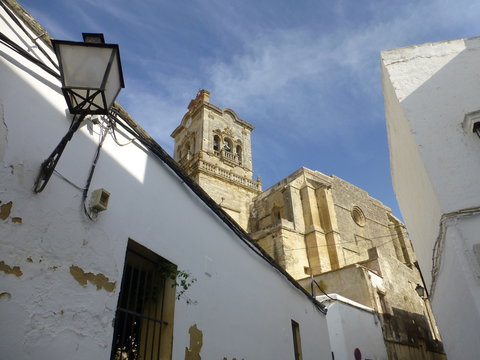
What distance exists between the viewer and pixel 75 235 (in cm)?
316

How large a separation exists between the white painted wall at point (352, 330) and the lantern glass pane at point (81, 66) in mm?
10526

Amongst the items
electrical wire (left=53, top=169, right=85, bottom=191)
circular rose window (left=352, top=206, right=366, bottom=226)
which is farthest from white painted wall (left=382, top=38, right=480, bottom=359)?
circular rose window (left=352, top=206, right=366, bottom=226)

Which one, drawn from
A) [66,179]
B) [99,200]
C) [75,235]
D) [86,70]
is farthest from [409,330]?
[86,70]

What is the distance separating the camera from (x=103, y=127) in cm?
393

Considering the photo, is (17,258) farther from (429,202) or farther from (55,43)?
(429,202)

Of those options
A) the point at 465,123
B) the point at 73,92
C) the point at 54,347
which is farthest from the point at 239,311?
the point at 465,123

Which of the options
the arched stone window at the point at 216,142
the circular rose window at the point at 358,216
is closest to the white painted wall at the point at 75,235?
the circular rose window at the point at 358,216

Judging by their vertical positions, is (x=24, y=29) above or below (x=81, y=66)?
above

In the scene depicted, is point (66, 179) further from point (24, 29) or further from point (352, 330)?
point (352, 330)

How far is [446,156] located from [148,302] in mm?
5614

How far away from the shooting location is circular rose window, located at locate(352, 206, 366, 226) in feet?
86.1

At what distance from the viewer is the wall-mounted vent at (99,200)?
132 inches

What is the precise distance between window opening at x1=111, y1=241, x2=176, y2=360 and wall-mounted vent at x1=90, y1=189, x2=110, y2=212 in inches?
25.0

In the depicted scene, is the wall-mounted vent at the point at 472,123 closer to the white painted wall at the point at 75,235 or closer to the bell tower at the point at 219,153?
the white painted wall at the point at 75,235
